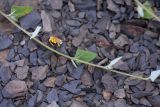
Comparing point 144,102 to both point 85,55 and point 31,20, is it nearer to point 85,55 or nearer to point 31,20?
point 85,55

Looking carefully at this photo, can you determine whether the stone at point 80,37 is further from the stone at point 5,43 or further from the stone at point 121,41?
the stone at point 5,43

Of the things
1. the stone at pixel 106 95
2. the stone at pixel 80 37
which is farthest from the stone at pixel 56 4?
the stone at pixel 106 95

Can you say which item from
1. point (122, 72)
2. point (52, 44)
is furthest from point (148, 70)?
point (52, 44)

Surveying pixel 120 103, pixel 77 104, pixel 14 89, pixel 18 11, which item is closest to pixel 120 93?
pixel 120 103

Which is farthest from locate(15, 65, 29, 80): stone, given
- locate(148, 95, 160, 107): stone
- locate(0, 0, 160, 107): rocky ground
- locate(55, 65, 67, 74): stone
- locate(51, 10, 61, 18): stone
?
locate(148, 95, 160, 107): stone

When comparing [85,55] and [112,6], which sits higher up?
[112,6]
